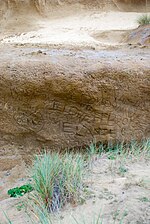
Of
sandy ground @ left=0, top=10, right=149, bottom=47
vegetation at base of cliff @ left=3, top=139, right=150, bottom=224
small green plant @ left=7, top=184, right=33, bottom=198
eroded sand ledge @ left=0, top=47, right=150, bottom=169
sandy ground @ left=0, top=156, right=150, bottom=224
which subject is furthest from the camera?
sandy ground @ left=0, top=10, right=149, bottom=47

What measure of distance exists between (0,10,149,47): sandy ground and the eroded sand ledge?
168 centimetres

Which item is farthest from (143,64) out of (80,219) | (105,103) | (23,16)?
(23,16)

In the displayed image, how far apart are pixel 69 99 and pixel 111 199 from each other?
1191mm

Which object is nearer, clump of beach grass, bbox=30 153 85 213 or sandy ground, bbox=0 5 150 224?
sandy ground, bbox=0 5 150 224

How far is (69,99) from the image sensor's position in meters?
3.66

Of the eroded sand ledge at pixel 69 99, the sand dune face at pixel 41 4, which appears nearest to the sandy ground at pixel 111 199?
the eroded sand ledge at pixel 69 99

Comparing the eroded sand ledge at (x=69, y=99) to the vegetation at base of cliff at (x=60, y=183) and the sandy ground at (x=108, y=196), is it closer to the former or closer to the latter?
the sandy ground at (x=108, y=196)

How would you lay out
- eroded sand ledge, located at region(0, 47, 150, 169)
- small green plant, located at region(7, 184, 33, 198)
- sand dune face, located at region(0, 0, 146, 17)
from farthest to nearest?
sand dune face, located at region(0, 0, 146, 17) < eroded sand ledge, located at region(0, 47, 150, 169) < small green plant, located at region(7, 184, 33, 198)

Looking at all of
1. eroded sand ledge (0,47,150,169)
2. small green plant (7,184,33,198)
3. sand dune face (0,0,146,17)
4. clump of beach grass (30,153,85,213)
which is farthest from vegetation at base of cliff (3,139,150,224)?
sand dune face (0,0,146,17)

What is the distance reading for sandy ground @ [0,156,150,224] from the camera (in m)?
2.52

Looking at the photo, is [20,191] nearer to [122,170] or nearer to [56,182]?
[56,182]

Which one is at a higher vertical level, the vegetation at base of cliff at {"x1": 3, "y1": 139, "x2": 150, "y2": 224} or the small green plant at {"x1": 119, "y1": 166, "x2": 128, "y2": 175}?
the vegetation at base of cliff at {"x1": 3, "y1": 139, "x2": 150, "y2": 224}

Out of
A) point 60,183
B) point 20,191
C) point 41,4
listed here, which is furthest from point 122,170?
point 41,4

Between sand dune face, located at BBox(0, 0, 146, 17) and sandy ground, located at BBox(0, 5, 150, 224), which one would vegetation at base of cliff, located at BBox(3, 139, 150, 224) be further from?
sand dune face, located at BBox(0, 0, 146, 17)
